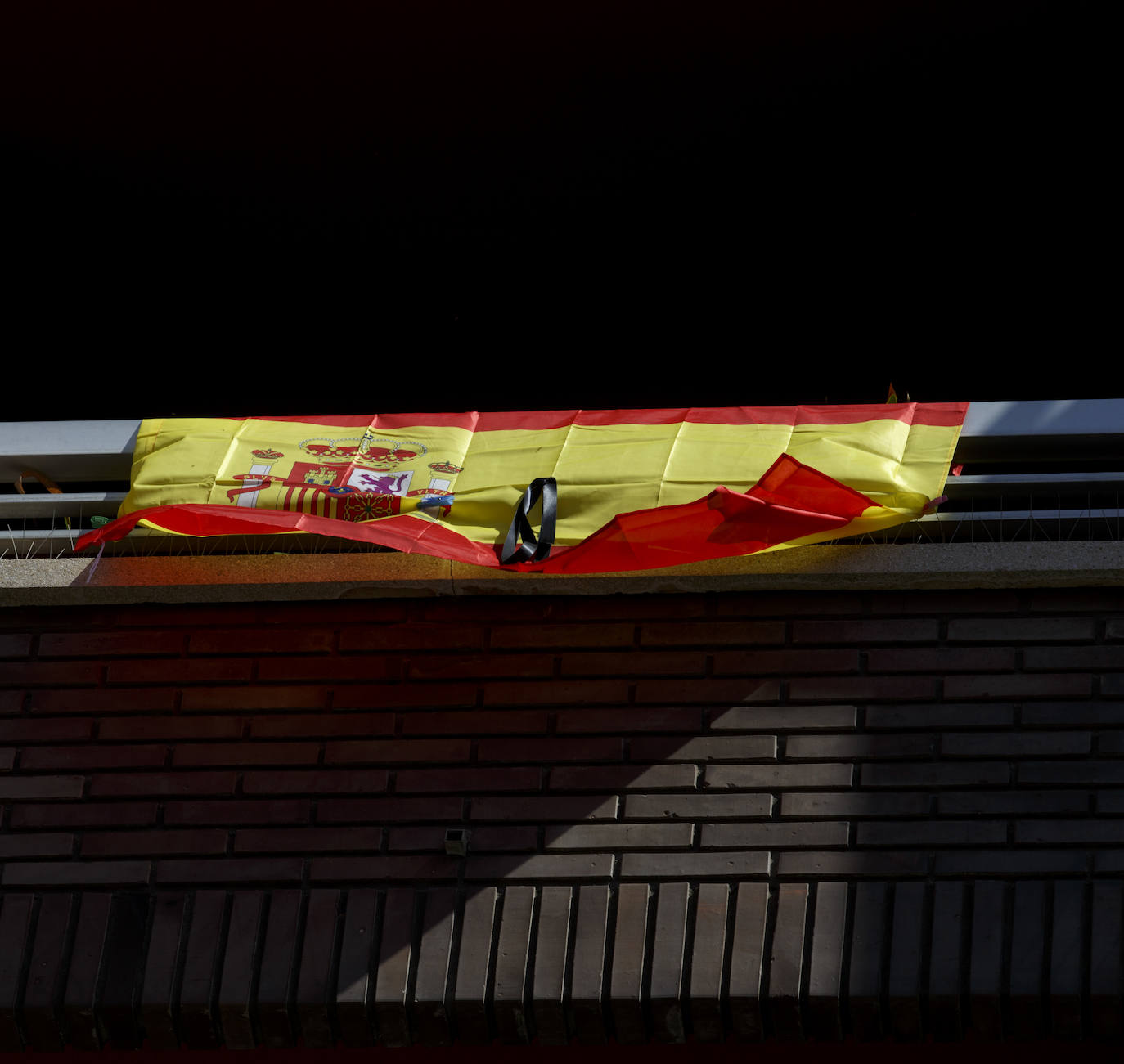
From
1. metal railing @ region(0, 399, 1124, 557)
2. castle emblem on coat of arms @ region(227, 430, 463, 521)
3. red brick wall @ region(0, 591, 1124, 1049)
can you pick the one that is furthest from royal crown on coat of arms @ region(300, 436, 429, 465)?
red brick wall @ region(0, 591, 1124, 1049)

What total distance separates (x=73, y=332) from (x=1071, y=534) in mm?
4463

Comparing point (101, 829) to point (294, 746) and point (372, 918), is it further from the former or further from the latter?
point (372, 918)

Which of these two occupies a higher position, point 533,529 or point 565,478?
point 565,478

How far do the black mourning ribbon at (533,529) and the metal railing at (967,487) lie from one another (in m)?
0.58

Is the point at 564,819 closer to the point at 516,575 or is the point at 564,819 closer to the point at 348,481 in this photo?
the point at 516,575

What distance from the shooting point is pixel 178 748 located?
4.06 m

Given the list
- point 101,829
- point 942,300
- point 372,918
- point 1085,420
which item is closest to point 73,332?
point 101,829

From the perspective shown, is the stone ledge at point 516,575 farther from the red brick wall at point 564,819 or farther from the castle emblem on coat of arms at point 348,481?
the castle emblem on coat of arms at point 348,481

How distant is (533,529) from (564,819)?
2.90 feet

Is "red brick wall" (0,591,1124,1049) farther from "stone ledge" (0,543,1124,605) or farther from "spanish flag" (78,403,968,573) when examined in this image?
"spanish flag" (78,403,968,573)

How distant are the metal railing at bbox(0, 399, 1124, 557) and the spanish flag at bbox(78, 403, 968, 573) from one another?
0.18m

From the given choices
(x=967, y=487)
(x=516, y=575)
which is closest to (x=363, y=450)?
(x=516, y=575)

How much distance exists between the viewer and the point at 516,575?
161 inches

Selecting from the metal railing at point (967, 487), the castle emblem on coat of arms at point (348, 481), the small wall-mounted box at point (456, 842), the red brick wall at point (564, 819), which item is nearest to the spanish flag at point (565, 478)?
the castle emblem on coat of arms at point (348, 481)
